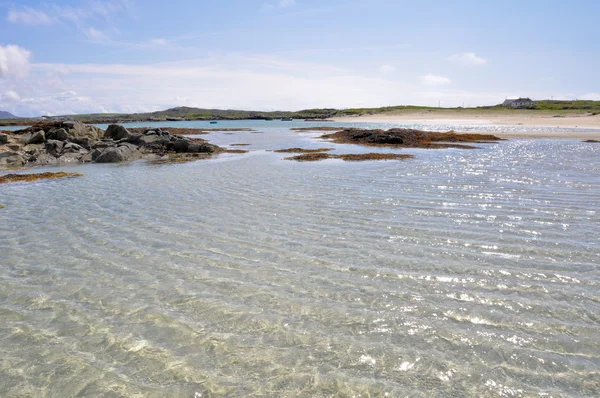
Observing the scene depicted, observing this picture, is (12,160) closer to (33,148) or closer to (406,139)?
(33,148)

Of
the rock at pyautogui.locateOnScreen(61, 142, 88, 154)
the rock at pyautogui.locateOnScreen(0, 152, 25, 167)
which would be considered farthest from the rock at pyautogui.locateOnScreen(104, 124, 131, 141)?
the rock at pyautogui.locateOnScreen(0, 152, 25, 167)

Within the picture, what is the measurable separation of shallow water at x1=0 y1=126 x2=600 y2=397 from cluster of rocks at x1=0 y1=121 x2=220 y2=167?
1853 cm

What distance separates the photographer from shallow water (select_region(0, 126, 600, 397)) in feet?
14.2

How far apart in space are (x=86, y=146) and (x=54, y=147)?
2550 mm

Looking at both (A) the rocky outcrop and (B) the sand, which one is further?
(B) the sand

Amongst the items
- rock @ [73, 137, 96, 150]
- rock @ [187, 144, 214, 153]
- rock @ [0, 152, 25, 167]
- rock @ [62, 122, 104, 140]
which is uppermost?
rock @ [62, 122, 104, 140]

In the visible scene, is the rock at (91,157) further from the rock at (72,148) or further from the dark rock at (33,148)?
the dark rock at (33,148)

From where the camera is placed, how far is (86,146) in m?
33.7

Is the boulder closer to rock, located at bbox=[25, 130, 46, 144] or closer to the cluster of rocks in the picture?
the cluster of rocks

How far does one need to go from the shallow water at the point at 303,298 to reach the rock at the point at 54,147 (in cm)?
2153

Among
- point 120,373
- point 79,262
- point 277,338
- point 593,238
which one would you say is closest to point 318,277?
point 277,338

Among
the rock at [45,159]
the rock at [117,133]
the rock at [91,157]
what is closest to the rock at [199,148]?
the rock at [91,157]

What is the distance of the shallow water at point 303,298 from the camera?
171 inches

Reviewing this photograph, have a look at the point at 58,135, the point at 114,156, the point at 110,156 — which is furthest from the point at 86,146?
the point at 114,156
